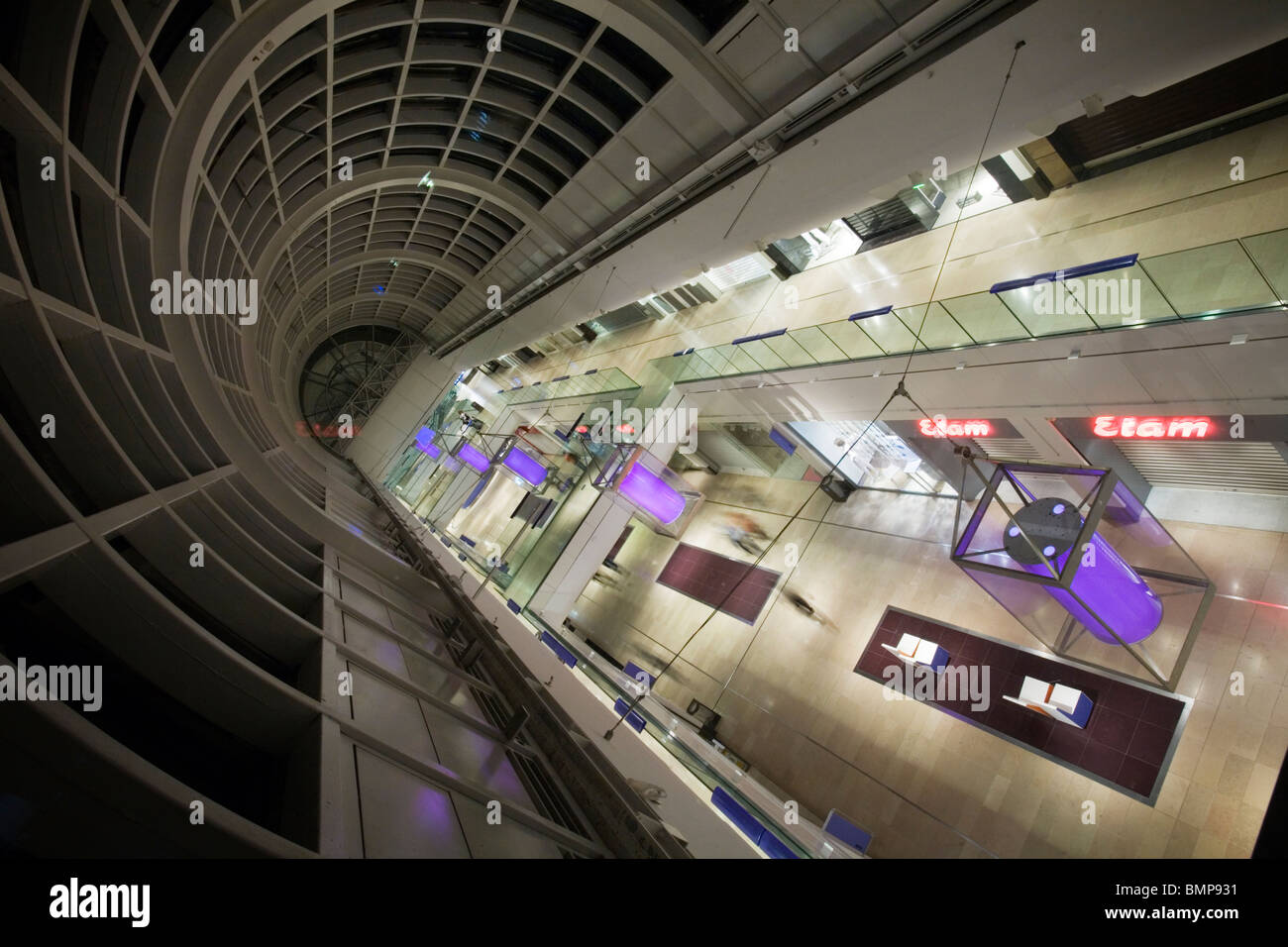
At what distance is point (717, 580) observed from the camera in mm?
13711

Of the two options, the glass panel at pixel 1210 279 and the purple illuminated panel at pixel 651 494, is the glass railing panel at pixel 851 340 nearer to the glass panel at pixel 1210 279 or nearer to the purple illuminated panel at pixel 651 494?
the glass panel at pixel 1210 279

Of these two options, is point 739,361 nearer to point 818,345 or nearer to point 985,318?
point 818,345

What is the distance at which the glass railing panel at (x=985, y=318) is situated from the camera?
6.67m

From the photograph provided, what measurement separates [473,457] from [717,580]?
8.85 metres

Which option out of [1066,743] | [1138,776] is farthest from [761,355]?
[1138,776]

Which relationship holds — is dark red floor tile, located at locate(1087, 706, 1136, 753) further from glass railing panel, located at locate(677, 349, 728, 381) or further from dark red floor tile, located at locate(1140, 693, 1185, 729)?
glass railing panel, located at locate(677, 349, 728, 381)

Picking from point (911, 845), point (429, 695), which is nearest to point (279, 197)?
point (429, 695)

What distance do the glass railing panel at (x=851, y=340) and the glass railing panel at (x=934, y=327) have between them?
0.60 metres

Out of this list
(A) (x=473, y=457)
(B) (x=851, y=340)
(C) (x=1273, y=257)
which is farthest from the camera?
(A) (x=473, y=457)

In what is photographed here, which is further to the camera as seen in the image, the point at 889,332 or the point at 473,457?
the point at 473,457

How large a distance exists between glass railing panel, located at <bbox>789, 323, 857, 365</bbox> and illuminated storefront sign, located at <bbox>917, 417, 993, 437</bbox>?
5.85ft

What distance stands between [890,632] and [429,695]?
8561 millimetres

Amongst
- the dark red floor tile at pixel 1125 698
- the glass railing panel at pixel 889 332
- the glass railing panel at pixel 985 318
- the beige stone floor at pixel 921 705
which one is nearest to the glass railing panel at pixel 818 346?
the glass railing panel at pixel 889 332
